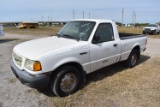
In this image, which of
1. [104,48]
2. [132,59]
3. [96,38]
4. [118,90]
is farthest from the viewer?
[132,59]

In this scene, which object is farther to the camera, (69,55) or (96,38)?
(96,38)

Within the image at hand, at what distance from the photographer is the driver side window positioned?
5034 millimetres

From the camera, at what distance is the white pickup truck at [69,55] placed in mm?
3822

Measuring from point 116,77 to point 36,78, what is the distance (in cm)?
278

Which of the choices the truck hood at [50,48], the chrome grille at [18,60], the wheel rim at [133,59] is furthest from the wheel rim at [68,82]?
the wheel rim at [133,59]

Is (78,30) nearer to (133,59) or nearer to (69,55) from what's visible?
(69,55)

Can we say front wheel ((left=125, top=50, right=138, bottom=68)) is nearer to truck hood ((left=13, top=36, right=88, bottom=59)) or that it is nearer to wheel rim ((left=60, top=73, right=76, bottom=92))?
truck hood ((left=13, top=36, right=88, bottom=59))

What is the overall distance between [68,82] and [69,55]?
0.67 m

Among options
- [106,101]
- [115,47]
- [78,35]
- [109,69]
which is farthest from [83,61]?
[109,69]

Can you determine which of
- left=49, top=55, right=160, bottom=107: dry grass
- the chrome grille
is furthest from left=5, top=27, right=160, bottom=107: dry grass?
the chrome grille

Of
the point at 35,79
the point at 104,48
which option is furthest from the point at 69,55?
the point at 104,48

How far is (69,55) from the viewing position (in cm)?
418

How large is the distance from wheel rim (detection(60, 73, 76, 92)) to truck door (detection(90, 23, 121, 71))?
723mm

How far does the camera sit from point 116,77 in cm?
566
